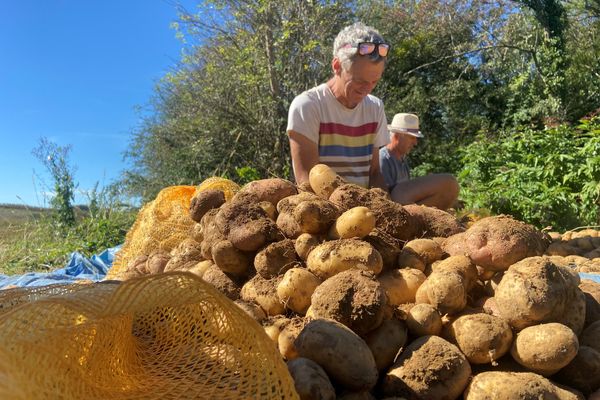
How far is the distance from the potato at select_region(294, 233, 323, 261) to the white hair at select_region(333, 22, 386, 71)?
5.58 ft

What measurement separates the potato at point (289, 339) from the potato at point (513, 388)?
0.56 m

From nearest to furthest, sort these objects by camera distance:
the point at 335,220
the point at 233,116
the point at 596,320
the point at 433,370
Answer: the point at 433,370 → the point at 596,320 → the point at 335,220 → the point at 233,116

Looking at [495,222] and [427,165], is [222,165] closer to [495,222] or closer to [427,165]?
[427,165]

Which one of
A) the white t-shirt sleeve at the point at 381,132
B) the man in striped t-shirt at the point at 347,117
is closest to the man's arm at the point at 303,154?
the man in striped t-shirt at the point at 347,117

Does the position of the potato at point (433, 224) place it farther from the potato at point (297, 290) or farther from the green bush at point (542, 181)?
the green bush at point (542, 181)

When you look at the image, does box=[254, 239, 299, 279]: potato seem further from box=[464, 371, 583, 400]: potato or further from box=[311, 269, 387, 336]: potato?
box=[464, 371, 583, 400]: potato

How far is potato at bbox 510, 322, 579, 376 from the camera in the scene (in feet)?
5.13

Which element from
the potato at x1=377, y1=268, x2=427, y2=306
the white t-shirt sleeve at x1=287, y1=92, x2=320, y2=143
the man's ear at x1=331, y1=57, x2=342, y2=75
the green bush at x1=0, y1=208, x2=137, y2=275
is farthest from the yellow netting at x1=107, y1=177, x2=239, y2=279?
the green bush at x1=0, y1=208, x2=137, y2=275

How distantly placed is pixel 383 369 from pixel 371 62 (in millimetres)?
2262

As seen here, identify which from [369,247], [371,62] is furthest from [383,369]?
[371,62]

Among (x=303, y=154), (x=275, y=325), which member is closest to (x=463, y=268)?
(x=275, y=325)

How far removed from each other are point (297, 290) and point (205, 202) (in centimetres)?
103

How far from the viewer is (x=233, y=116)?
1120 cm

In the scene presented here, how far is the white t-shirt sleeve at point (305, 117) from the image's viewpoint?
12.0 ft
